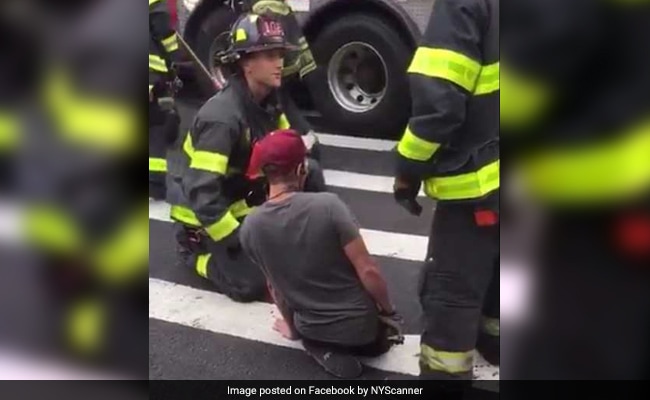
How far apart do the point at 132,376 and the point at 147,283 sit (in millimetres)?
180

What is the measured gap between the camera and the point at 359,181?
7.37 ft

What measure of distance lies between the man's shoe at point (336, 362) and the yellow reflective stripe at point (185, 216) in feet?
1.66

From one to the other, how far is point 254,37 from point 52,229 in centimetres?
82

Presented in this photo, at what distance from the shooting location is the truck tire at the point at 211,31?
2582 mm

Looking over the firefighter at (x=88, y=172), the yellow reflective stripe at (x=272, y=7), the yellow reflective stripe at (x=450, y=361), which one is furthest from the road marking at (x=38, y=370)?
the yellow reflective stripe at (x=272, y=7)

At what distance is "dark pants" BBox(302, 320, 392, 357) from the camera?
247 centimetres

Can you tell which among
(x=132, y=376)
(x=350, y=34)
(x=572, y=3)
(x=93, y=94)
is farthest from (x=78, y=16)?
(x=350, y=34)

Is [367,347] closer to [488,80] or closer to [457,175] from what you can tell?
[457,175]

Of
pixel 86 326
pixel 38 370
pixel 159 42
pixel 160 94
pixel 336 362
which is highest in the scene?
pixel 159 42

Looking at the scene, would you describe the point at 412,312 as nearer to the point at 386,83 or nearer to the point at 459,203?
the point at 459,203

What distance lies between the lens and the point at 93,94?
171 cm

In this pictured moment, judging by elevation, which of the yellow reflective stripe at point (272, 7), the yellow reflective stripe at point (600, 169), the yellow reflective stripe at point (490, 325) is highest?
the yellow reflective stripe at point (272, 7)

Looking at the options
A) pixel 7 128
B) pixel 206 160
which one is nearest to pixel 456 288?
pixel 206 160

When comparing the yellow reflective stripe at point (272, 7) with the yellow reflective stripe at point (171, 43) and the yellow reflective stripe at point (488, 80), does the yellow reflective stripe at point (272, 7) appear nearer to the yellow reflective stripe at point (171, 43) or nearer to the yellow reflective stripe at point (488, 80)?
the yellow reflective stripe at point (171, 43)
